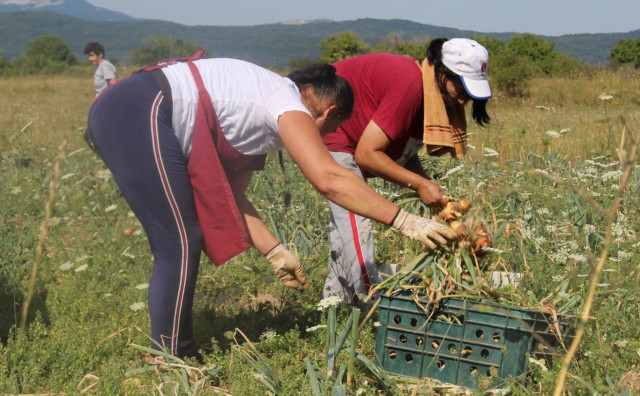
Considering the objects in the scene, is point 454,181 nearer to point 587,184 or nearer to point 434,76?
point 587,184

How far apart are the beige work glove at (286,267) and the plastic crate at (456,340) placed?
616mm

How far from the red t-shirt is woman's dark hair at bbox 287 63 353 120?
0.30m

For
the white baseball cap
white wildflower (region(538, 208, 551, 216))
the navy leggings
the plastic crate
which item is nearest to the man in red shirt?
the white baseball cap

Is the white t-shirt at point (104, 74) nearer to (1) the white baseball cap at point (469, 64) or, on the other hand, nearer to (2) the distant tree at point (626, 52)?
(1) the white baseball cap at point (469, 64)

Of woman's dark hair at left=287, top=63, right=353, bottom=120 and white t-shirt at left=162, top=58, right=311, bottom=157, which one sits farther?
woman's dark hair at left=287, top=63, right=353, bottom=120

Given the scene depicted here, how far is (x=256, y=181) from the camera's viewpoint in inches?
206

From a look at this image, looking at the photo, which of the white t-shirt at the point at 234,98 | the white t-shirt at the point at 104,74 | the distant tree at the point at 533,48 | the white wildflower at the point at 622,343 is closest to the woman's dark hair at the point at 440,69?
the white t-shirt at the point at 234,98

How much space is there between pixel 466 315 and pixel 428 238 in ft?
0.92

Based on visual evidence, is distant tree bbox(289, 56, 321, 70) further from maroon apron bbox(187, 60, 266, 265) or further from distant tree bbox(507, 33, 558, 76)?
distant tree bbox(507, 33, 558, 76)

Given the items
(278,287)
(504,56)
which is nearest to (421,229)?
(278,287)

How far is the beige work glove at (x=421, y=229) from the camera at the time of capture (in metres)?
2.23

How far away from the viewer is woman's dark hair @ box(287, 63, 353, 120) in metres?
2.50

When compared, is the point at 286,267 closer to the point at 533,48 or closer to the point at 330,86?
the point at 330,86

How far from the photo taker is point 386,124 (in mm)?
2781
